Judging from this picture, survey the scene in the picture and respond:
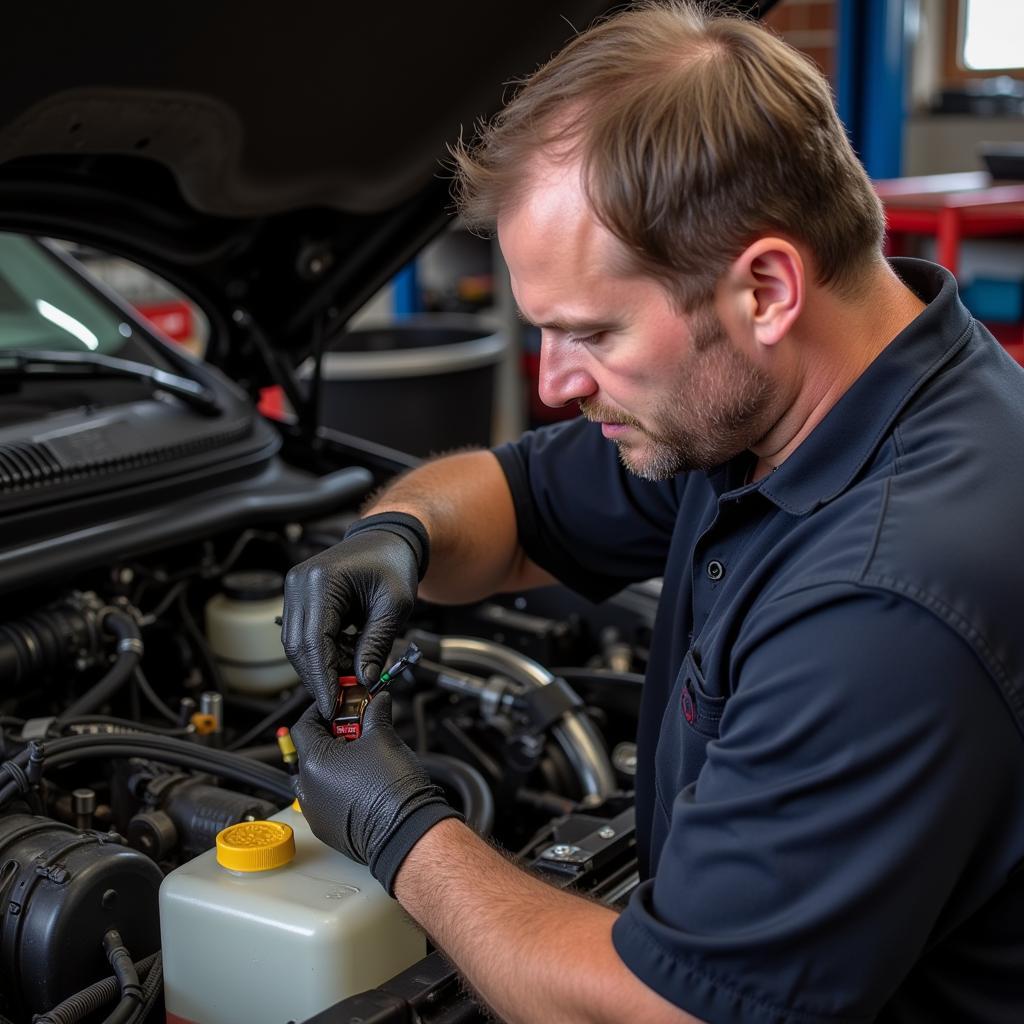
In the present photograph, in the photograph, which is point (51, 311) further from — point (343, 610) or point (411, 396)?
point (411, 396)

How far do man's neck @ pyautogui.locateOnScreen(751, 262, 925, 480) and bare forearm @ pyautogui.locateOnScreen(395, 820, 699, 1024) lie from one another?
392 mm

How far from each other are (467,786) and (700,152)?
69 centimetres

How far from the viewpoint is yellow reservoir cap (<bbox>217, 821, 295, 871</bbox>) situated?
1.09 meters

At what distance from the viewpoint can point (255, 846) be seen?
1.10m

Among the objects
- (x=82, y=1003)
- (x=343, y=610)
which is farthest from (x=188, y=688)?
(x=82, y=1003)

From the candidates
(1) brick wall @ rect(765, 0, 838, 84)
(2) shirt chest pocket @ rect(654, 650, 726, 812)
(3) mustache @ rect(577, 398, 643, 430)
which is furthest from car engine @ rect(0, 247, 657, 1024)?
(1) brick wall @ rect(765, 0, 838, 84)

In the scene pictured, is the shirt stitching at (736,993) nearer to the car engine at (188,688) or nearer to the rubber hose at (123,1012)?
the car engine at (188,688)

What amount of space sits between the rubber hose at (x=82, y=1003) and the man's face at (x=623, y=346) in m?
0.60

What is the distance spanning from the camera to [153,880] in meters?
1.15

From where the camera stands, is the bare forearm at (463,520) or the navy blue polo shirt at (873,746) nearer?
the navy blue polo shirt at (873,746)

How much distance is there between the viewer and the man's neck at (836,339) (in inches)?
41.3

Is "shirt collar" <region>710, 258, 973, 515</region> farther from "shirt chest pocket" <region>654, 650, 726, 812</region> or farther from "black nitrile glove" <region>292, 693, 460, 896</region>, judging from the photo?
"black nitrile glove" <region>292, 693, 460, 896</region>

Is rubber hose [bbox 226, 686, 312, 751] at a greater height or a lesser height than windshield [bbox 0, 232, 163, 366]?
lesser

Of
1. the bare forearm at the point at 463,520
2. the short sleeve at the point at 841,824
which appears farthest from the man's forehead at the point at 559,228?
the bare forearm at the point at 463,520
